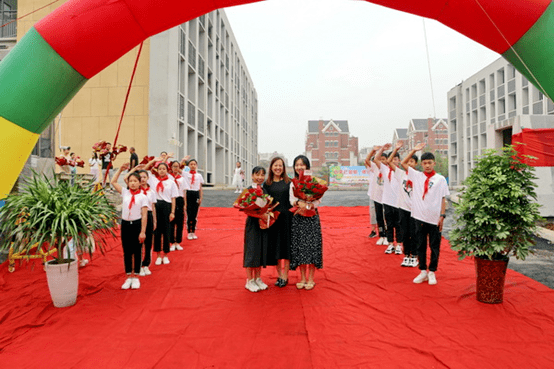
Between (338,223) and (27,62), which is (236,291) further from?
(338,223)

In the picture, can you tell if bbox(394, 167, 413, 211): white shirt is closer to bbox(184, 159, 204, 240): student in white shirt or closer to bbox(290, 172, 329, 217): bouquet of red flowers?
bbox(290, 172, 329, 217): bouquet of red flowers

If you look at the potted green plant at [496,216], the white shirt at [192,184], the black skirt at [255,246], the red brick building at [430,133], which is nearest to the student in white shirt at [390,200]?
the potted green plant at [496,216]

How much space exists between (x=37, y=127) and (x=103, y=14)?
122 centimetres

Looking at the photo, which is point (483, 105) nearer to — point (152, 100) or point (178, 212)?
point (152, 100)

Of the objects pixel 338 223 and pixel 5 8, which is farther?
pixel 5 8

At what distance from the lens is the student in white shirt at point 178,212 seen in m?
6.52

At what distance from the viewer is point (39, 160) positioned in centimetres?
628

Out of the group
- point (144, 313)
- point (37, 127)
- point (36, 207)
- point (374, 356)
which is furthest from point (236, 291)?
point (37, 127)

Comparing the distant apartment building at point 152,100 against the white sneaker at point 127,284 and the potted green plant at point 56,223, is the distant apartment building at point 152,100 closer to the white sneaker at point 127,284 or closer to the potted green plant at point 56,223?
the white sneaker at point 127,284

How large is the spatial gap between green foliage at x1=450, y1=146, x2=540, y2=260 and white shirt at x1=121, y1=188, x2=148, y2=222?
3841 millimetres

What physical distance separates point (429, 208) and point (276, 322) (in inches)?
95.2

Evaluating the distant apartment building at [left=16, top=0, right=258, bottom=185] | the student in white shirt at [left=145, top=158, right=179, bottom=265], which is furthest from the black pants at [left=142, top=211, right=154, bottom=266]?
the distant apartment building at [left=16, top=0, right=258, bottom=185]

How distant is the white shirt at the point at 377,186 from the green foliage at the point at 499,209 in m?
2.76

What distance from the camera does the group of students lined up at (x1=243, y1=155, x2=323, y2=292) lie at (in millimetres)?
4184
